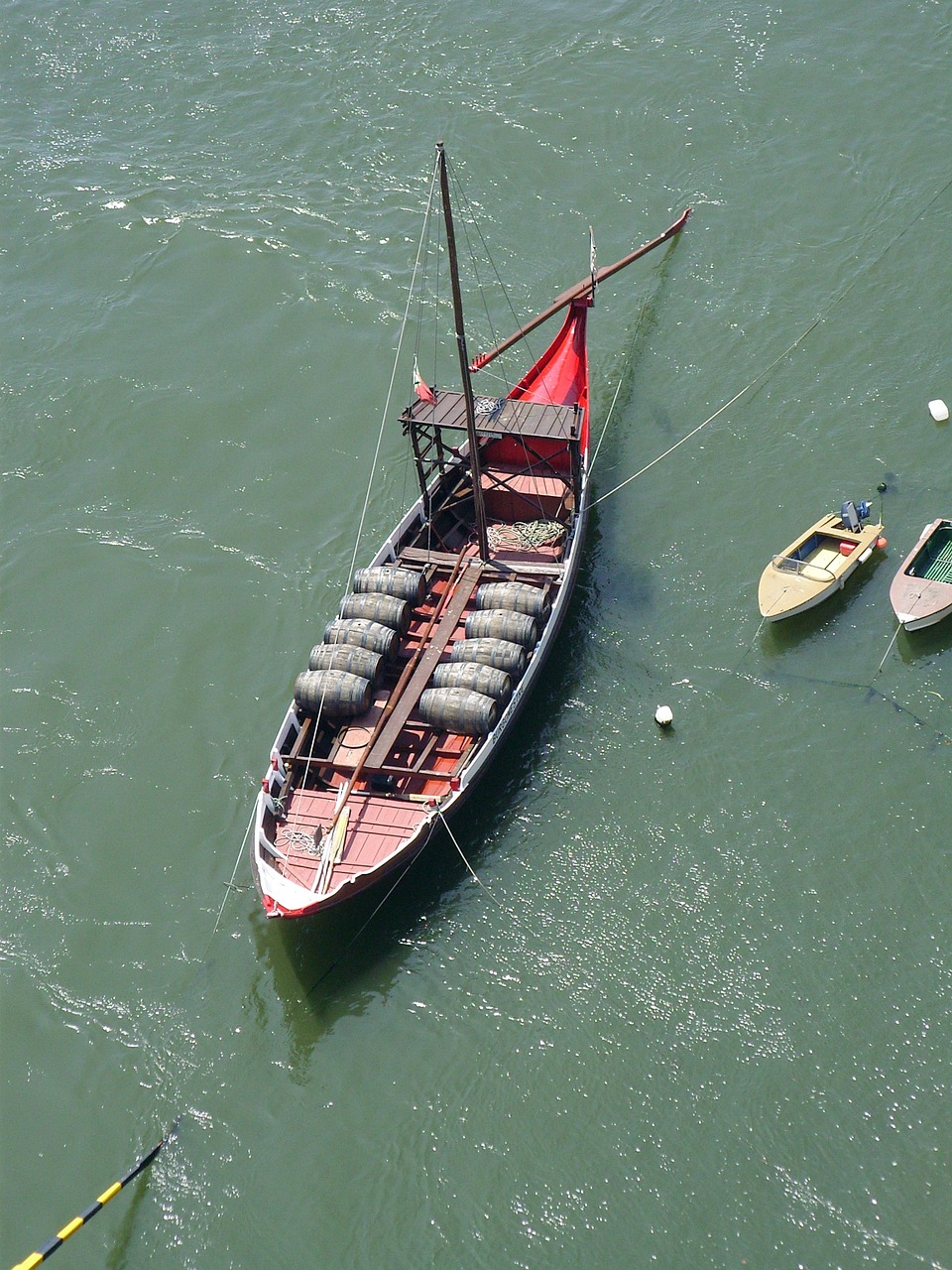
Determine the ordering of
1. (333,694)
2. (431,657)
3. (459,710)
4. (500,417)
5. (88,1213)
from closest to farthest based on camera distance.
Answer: (88,1213)
(459,710)
(333,694)
(431,657)
(500,417)

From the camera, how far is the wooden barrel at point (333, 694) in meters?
30.7

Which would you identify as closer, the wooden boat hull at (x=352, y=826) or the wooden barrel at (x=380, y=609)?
the wooden boat hull at (x=352, y=826)

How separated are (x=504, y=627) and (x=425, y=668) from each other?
2491mm

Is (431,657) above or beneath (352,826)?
above

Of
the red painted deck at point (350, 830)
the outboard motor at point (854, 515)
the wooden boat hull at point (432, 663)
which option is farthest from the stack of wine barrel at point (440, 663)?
the outboard motor at point (854, 515)

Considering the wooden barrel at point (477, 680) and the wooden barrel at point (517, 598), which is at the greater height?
the wooden barrel at point (517, 598)

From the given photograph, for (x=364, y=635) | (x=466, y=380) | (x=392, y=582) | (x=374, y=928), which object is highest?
(x=466, y=380)

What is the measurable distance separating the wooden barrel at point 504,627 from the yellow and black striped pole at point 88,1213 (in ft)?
48.2

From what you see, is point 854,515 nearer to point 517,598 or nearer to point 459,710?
point 517,598

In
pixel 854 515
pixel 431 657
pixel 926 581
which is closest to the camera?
pixel 431 657

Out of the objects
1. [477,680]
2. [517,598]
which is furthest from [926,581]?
[477,680]

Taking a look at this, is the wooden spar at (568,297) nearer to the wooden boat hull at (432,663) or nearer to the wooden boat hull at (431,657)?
the wooden boat hull at (432,663)

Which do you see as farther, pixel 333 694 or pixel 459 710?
pixel 333 694

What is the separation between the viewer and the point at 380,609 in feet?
108
